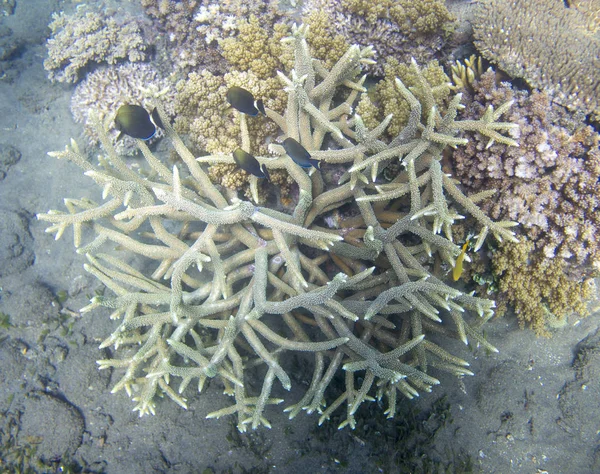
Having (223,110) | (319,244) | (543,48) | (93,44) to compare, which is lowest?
(319,244)

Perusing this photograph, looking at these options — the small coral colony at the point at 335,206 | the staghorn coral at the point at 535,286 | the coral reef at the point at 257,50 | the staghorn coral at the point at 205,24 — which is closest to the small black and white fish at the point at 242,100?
the small coral colony at the point at 335,206

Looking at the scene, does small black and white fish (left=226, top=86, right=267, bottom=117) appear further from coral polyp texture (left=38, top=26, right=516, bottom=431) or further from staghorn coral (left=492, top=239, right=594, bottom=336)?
staghorn coral (left=492, top=239, right=594, bottom=336)

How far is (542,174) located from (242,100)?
3.07m

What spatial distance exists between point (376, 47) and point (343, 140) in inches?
59.4

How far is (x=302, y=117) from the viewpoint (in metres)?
3.52

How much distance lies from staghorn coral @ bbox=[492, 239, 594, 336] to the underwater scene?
3 centimetres

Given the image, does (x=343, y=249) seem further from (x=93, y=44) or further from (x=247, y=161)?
(x=93, y=44)

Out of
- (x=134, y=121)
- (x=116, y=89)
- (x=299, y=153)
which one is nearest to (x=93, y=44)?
(x=116, y=89)

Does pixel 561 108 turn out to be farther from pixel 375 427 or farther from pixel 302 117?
pixel 375 427

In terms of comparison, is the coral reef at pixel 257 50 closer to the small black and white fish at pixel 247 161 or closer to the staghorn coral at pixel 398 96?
the staghorn coral at pixel 398 96

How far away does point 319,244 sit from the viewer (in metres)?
3.25

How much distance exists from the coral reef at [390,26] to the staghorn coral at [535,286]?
2461mm

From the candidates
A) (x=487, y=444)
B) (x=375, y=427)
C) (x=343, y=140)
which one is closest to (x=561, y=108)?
(x=343, y=140)

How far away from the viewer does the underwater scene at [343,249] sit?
329 centimetres
